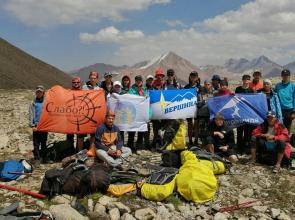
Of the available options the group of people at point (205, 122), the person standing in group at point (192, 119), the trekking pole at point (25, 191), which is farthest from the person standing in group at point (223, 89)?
the trekking pole at point (25, 191)

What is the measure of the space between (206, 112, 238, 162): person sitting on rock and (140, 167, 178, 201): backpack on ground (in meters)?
2.68

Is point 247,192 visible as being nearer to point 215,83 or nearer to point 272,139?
point 272,139

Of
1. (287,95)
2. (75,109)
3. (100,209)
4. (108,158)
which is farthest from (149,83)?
(100,209)

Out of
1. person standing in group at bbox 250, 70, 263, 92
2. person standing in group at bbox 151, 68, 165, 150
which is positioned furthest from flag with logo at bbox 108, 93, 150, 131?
person standing in group at bbox 250, 70, 263, 92

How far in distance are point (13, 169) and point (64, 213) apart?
11.6 feet

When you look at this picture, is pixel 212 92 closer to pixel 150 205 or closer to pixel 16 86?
pixel 150 205

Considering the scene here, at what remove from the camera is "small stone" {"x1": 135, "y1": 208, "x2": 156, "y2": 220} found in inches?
364

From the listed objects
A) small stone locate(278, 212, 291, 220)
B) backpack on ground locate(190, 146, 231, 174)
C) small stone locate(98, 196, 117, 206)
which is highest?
backpack on ground locate(190, 146, 231, 174)

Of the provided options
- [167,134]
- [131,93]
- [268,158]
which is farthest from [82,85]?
[268,158]

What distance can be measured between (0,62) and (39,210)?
158 m

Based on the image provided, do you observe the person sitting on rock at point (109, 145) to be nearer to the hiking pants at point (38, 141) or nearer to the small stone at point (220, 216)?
the hiking pants at point (38, 141)

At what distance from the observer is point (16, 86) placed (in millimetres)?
134750

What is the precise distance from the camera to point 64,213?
8789mm

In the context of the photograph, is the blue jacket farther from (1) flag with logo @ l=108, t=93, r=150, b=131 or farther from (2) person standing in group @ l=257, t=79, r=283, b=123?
(1) flag with logo @ l=108, t=93, r=150, b=131
